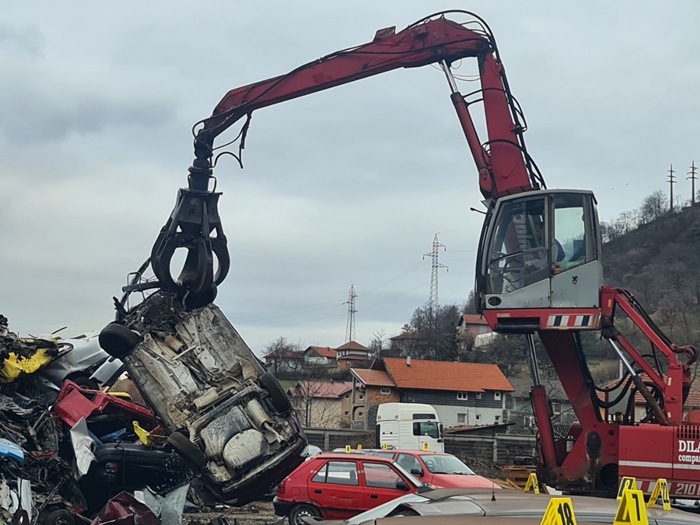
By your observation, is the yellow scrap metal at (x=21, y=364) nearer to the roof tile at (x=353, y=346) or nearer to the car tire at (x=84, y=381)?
the car tire at (x=84, y=381)

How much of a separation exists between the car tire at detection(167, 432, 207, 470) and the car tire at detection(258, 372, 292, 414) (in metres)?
1.13

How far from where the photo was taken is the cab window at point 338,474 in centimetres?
1274

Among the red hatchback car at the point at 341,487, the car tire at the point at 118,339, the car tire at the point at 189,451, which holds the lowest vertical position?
the red hatchback car at the point at 341,487

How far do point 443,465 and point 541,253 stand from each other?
5.51 meters

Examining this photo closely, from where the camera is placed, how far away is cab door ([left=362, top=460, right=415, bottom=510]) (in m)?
12.4

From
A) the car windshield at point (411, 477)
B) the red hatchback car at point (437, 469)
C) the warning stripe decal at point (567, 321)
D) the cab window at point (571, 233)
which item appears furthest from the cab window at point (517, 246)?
the red hatchback car at point (437, 469)

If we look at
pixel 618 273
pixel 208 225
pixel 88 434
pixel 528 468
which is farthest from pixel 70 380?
pixel 618 273

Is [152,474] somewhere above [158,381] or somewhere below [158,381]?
below

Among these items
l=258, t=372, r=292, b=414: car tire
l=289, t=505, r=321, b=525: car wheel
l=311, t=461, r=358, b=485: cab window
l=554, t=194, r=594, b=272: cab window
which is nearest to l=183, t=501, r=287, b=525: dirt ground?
l=289, t=505, r=321, b=525: car wheel

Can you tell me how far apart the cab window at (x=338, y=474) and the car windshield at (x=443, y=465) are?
186 cm

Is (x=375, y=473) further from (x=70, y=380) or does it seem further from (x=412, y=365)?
(x=412, y=365)

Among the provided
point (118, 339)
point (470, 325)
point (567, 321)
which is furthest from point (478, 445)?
point (470, 325)

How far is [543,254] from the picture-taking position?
1046cm

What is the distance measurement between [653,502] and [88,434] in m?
7.84
